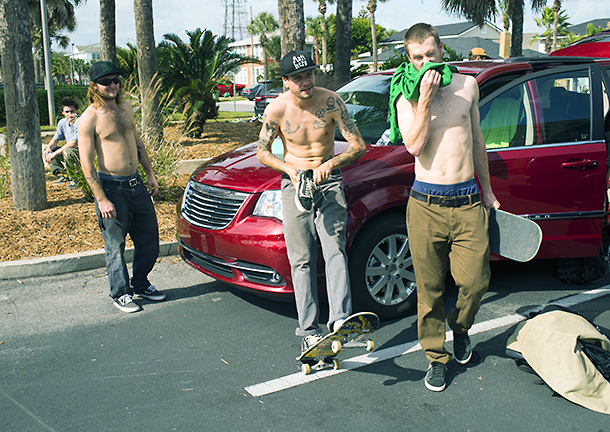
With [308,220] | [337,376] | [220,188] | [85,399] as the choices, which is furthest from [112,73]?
[337,376]

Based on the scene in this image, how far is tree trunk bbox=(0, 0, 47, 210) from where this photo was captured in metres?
6.55

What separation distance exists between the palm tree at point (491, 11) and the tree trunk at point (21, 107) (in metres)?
13.6

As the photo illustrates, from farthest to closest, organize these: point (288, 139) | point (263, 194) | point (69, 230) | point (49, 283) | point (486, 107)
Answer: point (69, 230) → point (49, 283) → point (486, 107) → point (263, 194) → point (288, 139)

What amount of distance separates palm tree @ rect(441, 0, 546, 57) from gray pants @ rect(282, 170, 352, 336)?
1466cm

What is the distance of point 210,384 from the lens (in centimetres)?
349

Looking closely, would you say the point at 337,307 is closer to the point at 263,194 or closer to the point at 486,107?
the point at 263,194

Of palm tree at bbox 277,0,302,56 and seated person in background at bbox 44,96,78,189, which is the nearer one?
seated person in background at bbox 44,96,78,189

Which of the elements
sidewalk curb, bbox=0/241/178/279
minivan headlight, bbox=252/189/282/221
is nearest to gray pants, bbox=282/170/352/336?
minivan headlight, bbox=252/189/282/221

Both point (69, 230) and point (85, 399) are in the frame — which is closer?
point (85, 399)

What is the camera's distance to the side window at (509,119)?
14.8ft

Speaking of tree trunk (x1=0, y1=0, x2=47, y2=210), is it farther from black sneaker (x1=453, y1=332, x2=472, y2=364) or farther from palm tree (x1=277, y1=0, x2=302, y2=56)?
black sneaker (x1=453, y1=332, x2=472, y2=364)

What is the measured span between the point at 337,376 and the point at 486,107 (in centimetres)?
243

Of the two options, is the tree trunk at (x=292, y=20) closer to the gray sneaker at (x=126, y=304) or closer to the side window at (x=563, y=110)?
the side window at (x=563, y=110)

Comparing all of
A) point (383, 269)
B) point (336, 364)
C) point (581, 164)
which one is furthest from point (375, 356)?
point (581, 164)
